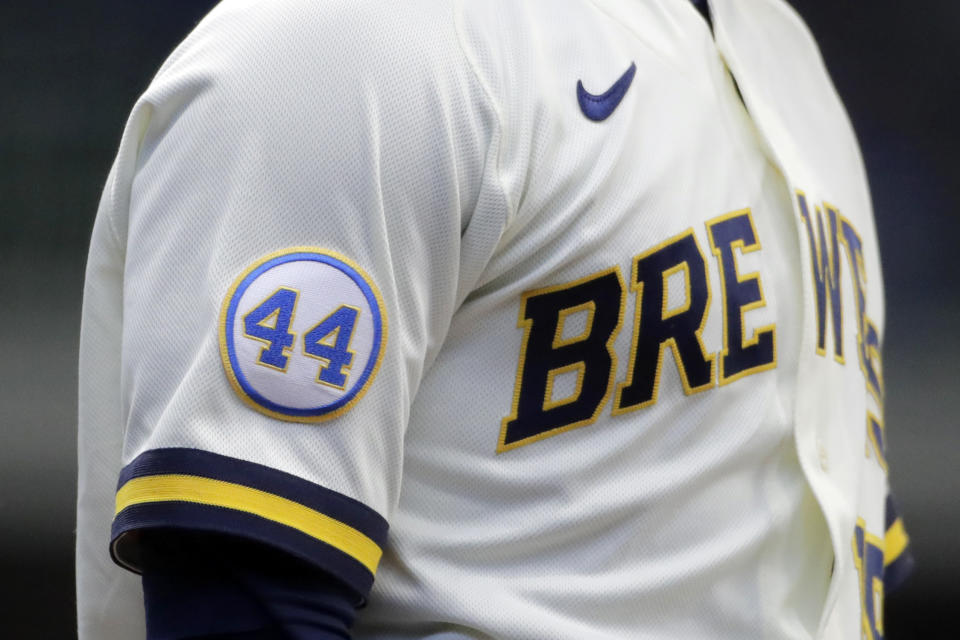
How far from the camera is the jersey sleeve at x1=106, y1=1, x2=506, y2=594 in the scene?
0.40 meters

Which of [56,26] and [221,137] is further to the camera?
[56,26]

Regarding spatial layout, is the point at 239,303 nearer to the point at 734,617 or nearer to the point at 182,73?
the point at 182,73

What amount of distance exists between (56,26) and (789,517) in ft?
3.44

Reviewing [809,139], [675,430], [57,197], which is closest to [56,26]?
[57,197]

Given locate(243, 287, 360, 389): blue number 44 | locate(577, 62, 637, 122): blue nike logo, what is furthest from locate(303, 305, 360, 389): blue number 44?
locate(577, 62, 637, 122): blue nike logo

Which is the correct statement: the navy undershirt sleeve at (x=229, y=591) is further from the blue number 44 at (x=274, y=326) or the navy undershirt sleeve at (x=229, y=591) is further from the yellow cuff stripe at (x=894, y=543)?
the yellow cuff stripe at (x=894, y=543)

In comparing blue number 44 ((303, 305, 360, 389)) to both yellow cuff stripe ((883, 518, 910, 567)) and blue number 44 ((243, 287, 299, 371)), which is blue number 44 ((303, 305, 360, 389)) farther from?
yellow cuff stripe ((883, 518, 910, 567))

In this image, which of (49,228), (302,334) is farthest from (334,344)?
(49,228)

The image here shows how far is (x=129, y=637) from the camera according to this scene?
0.49m

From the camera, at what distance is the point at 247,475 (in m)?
0.40

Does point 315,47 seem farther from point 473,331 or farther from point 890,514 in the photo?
point 890,514

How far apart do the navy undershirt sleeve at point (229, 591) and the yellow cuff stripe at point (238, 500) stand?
0.4 inches

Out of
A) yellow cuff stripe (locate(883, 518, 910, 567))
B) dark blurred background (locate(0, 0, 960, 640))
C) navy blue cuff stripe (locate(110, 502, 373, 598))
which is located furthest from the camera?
dark blurred background (locate(0, 0, 960, 640))

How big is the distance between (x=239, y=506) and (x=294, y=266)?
85 mm
